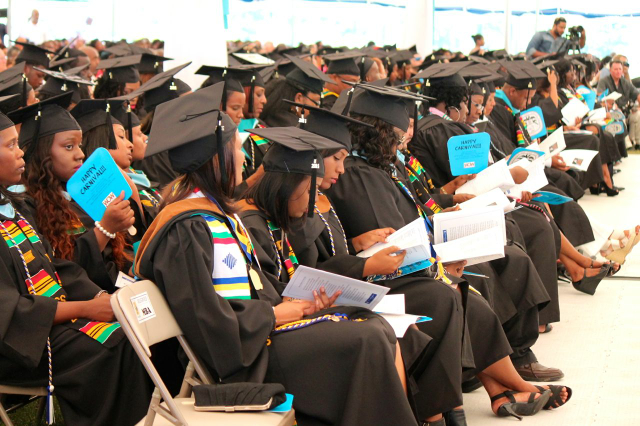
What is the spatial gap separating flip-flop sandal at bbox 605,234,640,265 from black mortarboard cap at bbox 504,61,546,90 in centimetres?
219

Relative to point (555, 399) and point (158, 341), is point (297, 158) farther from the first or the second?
point (555, 399)

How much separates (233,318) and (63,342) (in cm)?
78

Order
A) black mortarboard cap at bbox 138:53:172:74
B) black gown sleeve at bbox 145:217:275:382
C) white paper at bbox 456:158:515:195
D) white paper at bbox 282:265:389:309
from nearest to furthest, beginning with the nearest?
black gown sleeve at bbox 145:217:275:382
white paper at bbox 282:265:389:309
white paper at bbox 456:158:515:195
black mortarboard cap at bbox 138:53:172:74

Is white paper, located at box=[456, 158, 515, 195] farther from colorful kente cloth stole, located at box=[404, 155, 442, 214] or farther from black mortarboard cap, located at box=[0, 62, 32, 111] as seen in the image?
black mortarboard cap, located at box=[0, 62, 32, 111]

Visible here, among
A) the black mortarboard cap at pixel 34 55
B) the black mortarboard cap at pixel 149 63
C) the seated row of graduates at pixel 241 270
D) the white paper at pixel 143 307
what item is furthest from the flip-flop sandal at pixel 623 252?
the black mortarboard cap at pixel 34 55

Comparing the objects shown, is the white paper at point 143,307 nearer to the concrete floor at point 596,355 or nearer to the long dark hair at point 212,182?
the long dark hair at point 212,182

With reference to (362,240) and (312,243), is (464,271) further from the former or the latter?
(312,243)

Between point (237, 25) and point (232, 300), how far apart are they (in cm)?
1818

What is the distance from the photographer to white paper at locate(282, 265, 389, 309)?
2857 mm

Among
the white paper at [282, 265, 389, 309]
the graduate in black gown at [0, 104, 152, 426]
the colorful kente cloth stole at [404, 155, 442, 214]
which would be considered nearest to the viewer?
the white paper at [282, 265, 389, 309]

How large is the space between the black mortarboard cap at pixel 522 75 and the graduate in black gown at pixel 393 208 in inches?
136

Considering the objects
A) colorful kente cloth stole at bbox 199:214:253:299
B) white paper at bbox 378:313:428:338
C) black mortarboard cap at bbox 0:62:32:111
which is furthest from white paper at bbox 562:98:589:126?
colorful kente cloth stole at bbox 199:214:253:299

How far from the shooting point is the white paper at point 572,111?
9.11 m

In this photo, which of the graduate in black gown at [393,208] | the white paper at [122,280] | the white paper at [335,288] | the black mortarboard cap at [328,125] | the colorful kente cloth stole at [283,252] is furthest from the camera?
the black mortarboard cap at [328,125]
